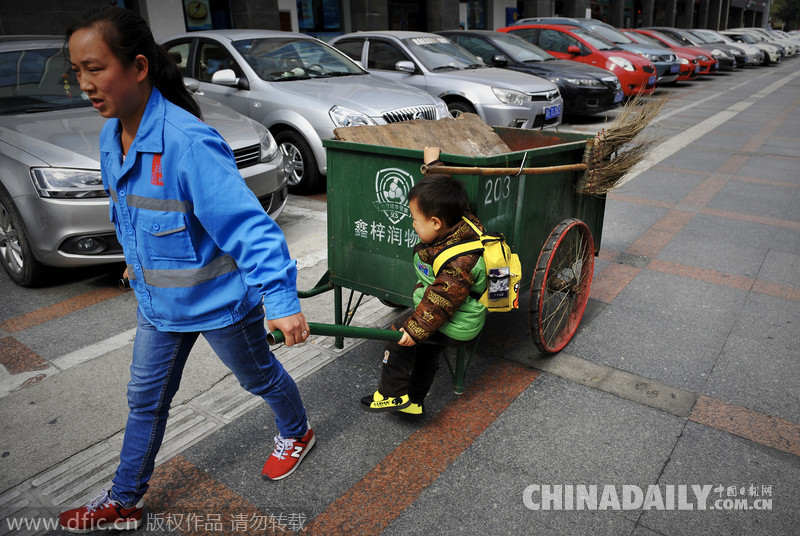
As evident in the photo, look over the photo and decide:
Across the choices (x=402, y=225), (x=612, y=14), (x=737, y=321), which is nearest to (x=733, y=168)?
(x=737, y=321)

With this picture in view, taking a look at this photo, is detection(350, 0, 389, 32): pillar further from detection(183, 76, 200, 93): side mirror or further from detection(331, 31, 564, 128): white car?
detection(183, 76, 200, 93): side mirror

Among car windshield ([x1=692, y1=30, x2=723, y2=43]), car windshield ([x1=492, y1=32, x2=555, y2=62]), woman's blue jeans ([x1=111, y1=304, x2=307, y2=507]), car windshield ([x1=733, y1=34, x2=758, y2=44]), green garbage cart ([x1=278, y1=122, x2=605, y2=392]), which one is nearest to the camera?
woman's blue jeans ([x1=111, y1=304, x2=307, y2=507])

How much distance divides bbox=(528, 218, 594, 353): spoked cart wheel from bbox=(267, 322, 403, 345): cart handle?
923mm

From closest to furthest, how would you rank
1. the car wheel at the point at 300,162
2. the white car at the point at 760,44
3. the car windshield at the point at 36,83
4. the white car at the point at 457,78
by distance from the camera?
the car windshield at the point at 36,83, the car wheel at the point at 300,162, the white car at the point at 457,78, the white car at the point at 760,44

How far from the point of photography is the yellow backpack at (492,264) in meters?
2.51

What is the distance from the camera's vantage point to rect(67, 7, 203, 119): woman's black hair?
1780 millimetres

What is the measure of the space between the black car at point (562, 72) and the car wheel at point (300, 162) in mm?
5187

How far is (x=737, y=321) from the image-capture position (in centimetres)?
393

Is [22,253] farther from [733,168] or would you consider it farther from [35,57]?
[733,168]

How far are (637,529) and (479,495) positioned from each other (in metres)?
0.58

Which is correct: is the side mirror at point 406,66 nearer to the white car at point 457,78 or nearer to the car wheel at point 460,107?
the white car at point 457,78

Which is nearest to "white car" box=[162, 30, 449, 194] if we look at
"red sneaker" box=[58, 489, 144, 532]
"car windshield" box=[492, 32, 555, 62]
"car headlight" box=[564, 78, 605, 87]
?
"red sneaker" box=[58, 489, 144, 532]

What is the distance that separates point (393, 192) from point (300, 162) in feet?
13.0

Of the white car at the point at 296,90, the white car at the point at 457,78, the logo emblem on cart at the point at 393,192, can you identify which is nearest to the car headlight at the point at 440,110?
the white car at the point at 296,90
